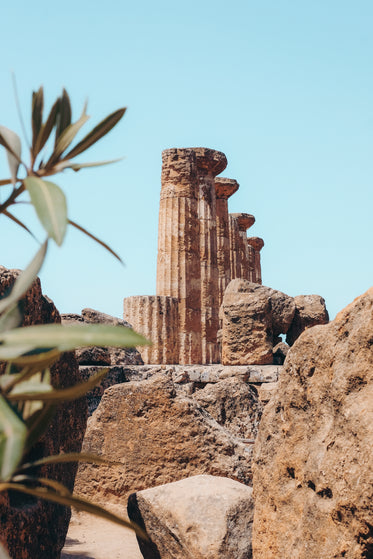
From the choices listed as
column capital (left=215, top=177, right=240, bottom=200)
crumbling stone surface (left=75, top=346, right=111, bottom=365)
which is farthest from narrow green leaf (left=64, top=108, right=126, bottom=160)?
column capital (left=215, top=177, right=240, bottom=200)

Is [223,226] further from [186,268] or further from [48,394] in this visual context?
[48,394]

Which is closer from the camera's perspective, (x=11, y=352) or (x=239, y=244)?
(x=11, y=352)

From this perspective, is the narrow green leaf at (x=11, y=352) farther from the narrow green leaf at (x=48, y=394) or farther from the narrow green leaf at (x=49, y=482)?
the narrow green leaf at (x=49, y=482)

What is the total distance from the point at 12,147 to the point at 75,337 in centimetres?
40

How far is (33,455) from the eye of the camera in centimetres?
363

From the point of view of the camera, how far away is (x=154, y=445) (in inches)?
200

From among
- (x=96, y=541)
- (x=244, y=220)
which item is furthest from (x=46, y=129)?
(x=244, y=220)

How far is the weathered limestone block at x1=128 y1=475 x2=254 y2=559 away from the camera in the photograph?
133 inches

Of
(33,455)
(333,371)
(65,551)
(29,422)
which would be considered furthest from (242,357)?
(29,422)

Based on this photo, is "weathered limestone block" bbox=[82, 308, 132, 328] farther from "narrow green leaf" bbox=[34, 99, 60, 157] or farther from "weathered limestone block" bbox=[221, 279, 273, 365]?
"narrow green leaf" bbox=[34, 99, 60, 157]

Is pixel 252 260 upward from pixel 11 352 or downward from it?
upward

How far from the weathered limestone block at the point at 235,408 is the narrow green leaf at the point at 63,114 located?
5980 millimetres

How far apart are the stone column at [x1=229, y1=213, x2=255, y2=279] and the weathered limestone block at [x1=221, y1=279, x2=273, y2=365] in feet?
42.8

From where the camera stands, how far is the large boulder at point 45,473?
10.6 feet
